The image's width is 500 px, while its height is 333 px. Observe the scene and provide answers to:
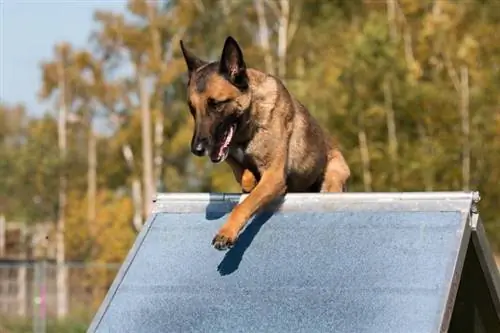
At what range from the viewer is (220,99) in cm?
685

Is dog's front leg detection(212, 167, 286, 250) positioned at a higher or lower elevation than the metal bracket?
lower

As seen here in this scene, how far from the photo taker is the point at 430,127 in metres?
28.7

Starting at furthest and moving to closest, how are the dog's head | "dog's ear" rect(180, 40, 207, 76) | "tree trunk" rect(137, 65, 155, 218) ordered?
"tree trunk" rect(137, 65, 155, 218)
"dog's ear" rect(180, 40, 207, 76)
the dog's head

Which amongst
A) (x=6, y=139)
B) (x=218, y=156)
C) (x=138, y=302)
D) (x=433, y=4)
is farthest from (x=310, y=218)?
(x=6, y=139)

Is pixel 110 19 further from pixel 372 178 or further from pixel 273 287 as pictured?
pixel 273 287

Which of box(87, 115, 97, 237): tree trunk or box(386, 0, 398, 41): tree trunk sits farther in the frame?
box(87, 115, 97, 237): tree trunk

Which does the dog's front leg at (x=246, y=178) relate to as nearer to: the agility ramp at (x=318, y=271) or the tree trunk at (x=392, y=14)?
the agility ramp at (x=318, y=271)

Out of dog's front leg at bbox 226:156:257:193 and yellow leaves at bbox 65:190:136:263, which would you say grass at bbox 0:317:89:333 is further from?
dog's front leg at bbox 226:156:257:193

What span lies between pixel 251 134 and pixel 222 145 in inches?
13.4

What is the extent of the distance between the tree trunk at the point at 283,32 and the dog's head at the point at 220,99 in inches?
1357

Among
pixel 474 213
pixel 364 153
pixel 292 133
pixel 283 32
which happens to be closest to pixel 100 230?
pixel 283 32

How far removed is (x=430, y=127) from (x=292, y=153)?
2157 centimetres

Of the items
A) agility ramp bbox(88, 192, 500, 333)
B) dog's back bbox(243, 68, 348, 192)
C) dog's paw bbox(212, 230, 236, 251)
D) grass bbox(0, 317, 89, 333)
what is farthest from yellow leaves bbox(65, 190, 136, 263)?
dog's paw bbox(212, 230, 236, 251)

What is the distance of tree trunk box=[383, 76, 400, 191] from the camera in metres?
29.1
